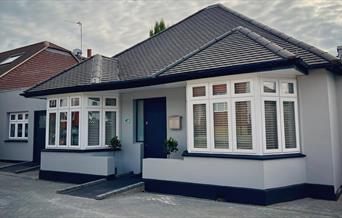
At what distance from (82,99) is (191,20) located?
6.23 m

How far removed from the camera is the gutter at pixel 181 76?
707 centimetres

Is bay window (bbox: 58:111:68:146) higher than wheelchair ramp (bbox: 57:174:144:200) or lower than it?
higher

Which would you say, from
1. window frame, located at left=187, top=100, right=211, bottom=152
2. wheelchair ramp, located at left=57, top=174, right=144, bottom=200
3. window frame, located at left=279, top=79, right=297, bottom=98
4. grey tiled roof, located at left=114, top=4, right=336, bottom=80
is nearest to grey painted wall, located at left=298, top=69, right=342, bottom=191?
window frame, located at left=279, top=79, right=297, bottom=98

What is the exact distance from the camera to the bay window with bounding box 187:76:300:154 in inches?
301

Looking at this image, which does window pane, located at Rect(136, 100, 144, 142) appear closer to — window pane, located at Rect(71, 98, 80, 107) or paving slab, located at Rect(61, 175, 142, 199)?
paving slab, located at Rect(61, 175, 142, 199)

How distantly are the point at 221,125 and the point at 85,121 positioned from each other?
545 centimetres

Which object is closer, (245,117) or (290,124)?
(245,117)

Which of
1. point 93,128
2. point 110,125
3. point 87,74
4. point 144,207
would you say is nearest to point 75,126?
point 93,128

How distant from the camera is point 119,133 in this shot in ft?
38.3

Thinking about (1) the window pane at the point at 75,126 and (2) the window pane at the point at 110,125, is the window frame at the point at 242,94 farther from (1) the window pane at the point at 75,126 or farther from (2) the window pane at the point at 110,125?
(1) the window pane at the point at 75,126

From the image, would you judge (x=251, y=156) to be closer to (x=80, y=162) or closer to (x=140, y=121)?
(x=140, y=121)

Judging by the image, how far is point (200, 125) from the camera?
28.0ft

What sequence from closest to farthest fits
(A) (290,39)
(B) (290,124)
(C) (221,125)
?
(C) (221,125), (B) (290,124), (A) (290,39)

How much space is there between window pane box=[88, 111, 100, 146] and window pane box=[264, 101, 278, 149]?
6366mm
